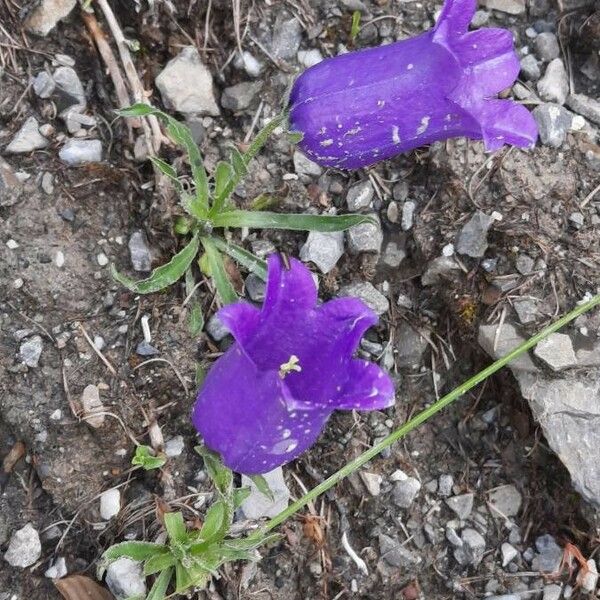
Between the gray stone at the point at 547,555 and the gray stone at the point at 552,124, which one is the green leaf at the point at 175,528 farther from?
the gray stone at the point at 552,124

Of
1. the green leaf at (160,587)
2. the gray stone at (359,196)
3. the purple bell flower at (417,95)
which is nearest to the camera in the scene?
the purple bell flower at (417,95)

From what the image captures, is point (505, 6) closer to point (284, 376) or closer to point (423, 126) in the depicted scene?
point (423, 126)

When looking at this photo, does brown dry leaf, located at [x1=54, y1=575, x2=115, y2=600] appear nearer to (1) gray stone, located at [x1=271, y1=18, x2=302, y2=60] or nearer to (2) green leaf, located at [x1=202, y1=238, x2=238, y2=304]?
(2) green leaf, located at [x1=202, y1=238, x2=238, y2=304]

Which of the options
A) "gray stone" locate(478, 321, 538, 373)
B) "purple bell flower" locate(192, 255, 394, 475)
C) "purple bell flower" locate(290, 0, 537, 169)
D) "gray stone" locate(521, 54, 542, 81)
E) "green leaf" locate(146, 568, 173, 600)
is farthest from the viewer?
"gray stone" locate(521, 54, 542, 81)

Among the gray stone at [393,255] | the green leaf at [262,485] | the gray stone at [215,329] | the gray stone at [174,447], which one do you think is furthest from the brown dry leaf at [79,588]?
the gray stone at [393,255]

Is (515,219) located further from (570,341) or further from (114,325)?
(114,325)

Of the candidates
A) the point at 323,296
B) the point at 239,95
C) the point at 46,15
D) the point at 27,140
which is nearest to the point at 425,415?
the point at 323,296

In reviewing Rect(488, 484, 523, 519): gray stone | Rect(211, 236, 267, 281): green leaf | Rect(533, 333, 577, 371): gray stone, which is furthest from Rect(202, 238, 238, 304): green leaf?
Rect(488, 484, 523, 519): gray stone
